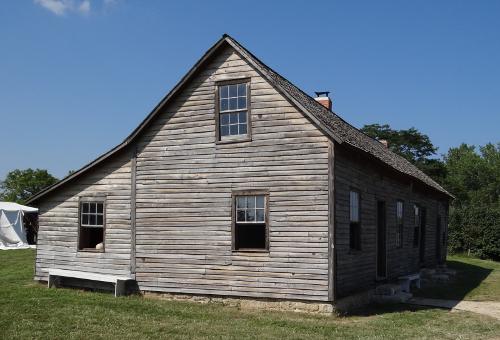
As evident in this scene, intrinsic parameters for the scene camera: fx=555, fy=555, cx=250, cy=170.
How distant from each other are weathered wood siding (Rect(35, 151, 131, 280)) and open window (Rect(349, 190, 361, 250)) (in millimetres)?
6642

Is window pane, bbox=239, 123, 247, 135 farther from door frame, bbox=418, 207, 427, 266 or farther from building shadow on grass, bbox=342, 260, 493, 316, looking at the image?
door frame, bbox=418, 207, 427, 266

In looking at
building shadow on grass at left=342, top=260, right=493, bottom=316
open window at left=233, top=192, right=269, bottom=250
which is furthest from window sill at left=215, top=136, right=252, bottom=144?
building shadow on grass at left=342, top=260, right=493, bottom=316

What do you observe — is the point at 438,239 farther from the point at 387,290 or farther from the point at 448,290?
the point at 387,290

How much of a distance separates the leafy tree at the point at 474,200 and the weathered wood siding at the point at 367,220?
54.5ft

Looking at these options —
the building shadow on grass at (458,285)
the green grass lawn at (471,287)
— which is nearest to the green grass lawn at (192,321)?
the building shadow on grass at (458,285)

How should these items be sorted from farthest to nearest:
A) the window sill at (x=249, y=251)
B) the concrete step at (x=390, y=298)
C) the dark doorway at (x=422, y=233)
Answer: the dark doorway at (x=422, y=233) < the concrete step at (x=390, y=298) < the window sill at (x=249, y=251)

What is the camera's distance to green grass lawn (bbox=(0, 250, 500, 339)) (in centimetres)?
1145

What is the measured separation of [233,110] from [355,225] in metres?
4.94

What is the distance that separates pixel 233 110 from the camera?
15.4 metres

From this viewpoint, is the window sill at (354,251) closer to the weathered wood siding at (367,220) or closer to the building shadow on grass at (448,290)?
the weathered wood siding at (367,220)

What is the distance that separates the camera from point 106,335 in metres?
11.0

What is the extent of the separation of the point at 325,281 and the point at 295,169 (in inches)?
116

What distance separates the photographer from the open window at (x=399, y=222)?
20547 mm

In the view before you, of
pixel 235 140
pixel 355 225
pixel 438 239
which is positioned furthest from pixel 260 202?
pixel 438 239
